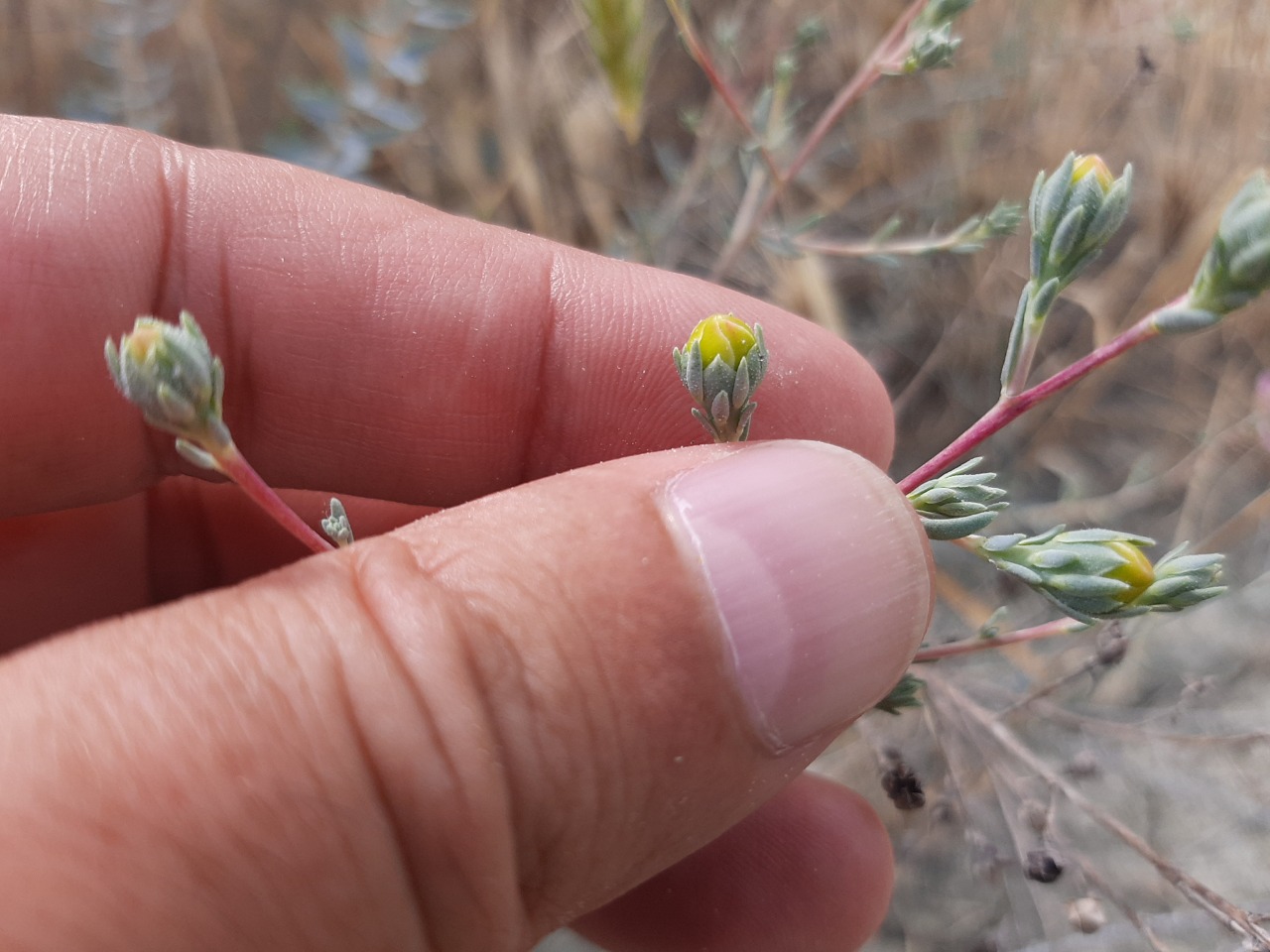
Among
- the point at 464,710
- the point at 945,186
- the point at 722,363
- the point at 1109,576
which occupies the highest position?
the point at 722,363

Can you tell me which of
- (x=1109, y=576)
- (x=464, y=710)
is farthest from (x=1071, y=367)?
(x=464, y=710)

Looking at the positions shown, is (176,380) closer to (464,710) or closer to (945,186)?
(464,710)

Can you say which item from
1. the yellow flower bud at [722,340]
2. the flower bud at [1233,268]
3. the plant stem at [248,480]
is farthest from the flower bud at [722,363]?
the plant stem at [248,480]

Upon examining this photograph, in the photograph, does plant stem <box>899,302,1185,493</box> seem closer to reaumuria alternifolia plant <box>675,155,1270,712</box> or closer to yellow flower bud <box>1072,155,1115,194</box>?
reaumuria alternifolia plant <box>675,155,1270,712</box>

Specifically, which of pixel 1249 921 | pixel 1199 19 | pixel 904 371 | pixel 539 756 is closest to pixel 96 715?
pixel 539 756

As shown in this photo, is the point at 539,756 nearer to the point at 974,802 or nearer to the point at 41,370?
the point at 41,370

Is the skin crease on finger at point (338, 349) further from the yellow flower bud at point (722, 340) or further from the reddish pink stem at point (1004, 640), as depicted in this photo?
the yellow flower bud at point (722, 340)
